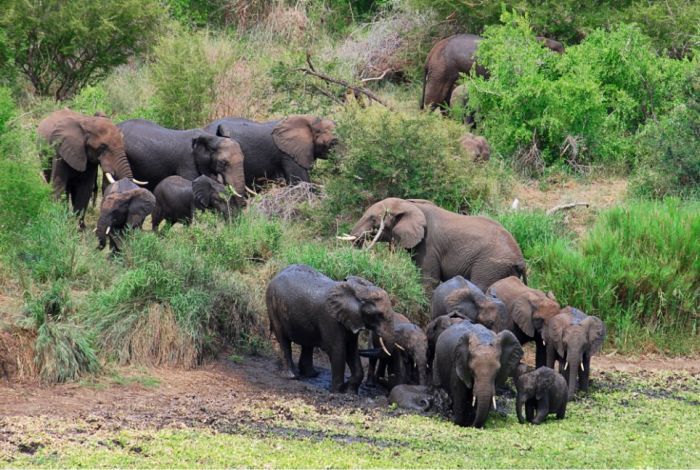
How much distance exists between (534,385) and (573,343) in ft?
3.85

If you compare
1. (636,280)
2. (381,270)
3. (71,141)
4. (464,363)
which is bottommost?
(636,280)

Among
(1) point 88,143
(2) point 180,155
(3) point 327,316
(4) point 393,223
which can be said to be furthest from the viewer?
(2) point 180,155

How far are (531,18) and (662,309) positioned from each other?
9808mm

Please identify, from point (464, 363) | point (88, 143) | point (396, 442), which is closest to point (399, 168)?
point (88, 143)

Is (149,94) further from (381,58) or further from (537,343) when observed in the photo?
(537,343)

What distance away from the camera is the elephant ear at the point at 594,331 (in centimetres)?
1288

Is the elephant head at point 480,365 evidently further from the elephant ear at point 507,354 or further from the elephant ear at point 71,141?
the elephant ear at point 71,141

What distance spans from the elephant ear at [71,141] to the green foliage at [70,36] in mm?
6182

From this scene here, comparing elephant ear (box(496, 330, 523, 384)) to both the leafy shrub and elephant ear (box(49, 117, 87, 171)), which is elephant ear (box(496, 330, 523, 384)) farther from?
elephant ear (box(49, 117, 87, 171))

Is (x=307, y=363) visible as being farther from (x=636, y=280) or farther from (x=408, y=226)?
(x=636, y=280)

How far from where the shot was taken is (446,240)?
1501cm

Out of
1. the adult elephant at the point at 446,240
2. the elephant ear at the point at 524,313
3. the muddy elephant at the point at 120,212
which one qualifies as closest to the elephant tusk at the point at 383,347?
the elephant ear at the point at 524,313

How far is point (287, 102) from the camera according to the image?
20.3 m

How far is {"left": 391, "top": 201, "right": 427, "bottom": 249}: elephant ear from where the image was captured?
14883mm
